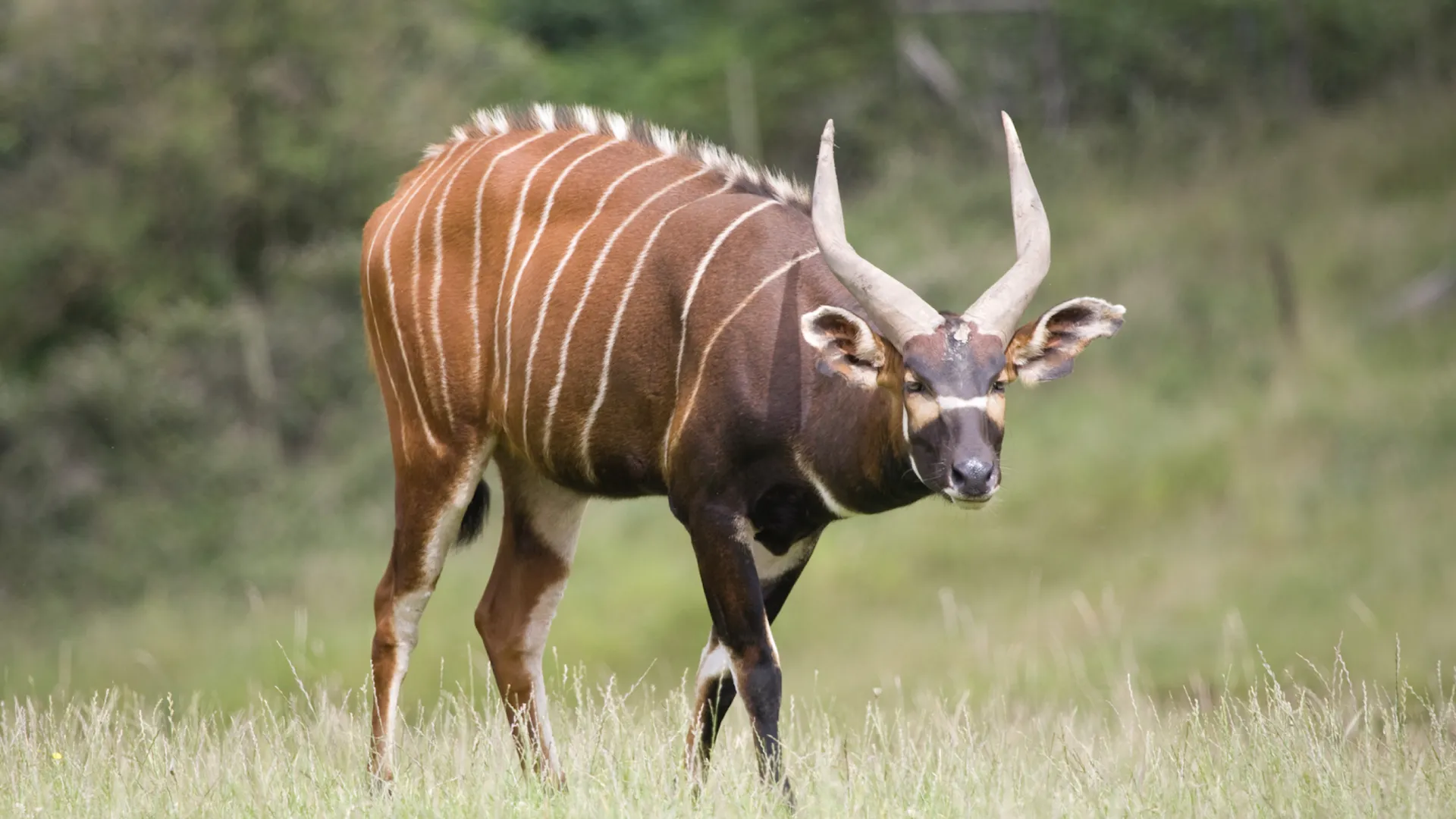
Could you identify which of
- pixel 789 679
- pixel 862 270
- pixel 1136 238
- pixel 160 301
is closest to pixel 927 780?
pixel 862 270

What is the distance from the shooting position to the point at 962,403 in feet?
17.1

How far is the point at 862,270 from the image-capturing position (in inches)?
218

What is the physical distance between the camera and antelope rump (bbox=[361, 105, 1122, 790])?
552 centimetres

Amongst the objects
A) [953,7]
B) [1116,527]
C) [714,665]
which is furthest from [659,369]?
[953,7]

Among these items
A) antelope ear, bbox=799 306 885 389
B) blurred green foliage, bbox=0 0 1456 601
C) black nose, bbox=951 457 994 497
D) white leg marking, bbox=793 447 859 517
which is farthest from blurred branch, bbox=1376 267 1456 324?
black nose, bbox=951 457 994 497

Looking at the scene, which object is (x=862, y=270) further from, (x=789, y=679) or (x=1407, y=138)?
(x=1407, y=138)

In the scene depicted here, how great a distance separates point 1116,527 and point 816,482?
12.3m

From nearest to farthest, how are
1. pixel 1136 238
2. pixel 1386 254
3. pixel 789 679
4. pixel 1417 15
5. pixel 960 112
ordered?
pixel 789 679 → pixel 1386 254 → pixel 1136 238 → pixel 1417 15 → pixel 960 112

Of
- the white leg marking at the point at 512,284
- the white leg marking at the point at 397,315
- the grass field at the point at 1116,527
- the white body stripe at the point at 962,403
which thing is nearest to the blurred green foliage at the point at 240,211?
the grass field at the point at 1116,527

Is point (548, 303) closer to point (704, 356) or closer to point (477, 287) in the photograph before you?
point (477, 287)

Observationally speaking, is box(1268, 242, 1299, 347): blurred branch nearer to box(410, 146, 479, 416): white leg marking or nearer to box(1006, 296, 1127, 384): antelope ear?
box(410, 146, 479, 416): white leg marking

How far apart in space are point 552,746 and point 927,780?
1.57 m

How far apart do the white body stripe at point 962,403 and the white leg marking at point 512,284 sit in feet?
5.91

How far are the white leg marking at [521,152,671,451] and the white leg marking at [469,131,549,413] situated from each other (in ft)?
0.78
